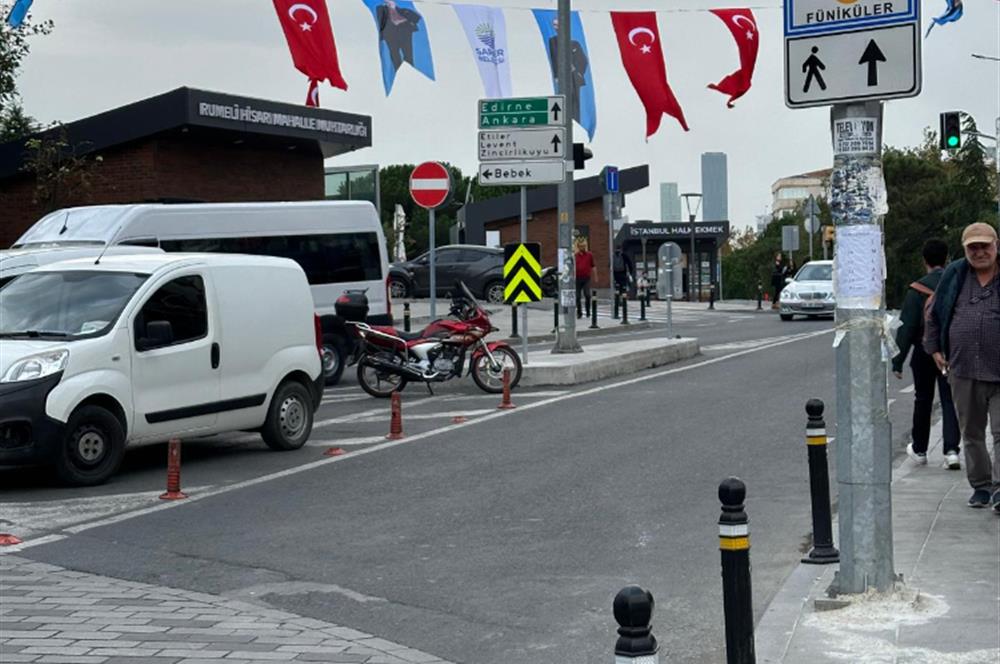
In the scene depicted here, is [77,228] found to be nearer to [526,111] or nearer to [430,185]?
[526,111]

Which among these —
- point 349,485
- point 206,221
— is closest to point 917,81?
point 349,485

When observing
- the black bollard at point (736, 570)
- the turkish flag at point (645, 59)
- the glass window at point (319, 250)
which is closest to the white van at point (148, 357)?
the glass window at point (319, 250)

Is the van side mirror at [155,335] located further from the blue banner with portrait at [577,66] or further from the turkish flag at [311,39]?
the blue banner with portrait at [577,66]

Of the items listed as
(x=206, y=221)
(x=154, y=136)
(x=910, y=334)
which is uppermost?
(x=154, y=136)

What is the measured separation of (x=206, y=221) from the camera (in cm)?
1992

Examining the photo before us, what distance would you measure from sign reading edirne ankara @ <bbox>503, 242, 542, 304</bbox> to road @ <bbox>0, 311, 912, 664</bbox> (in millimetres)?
3545

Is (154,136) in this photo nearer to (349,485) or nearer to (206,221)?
(206,221)

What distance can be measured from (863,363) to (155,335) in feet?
22.5

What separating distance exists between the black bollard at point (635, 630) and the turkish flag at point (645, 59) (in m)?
23.2

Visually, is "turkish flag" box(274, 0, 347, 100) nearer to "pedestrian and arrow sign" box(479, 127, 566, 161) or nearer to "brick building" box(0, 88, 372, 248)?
"pedestrian and arrow sign" box(479, 127, 566, 161)

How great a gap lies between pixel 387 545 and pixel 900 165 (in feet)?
207

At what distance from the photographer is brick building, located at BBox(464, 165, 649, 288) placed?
58.0 metres

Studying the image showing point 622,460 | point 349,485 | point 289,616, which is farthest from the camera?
point 622,460

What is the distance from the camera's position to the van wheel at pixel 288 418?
540 inches
